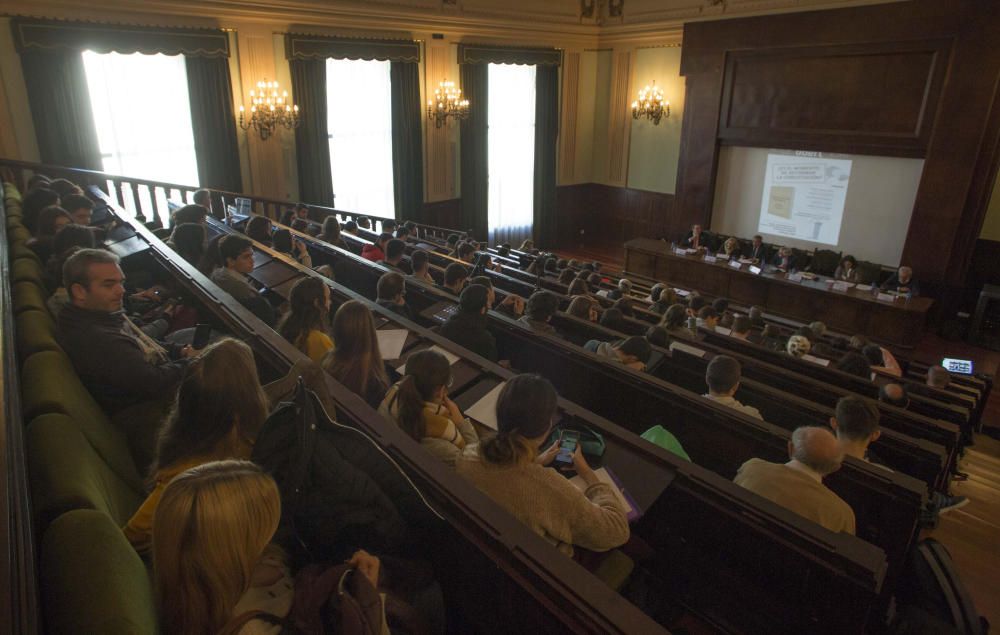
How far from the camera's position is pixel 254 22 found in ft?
24.6

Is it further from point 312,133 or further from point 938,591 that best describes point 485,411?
point 312,133

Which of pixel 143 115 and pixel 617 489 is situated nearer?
pixel 617 489

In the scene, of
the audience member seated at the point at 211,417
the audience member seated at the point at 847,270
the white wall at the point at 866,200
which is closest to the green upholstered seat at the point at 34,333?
the audience member seated at the point at 211,417

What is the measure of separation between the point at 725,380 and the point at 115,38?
23.7 feet

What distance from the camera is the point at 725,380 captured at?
3.04 m

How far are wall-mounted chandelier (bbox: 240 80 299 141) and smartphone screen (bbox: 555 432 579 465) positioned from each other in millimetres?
7136

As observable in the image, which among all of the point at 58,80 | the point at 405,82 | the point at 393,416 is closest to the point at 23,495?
the point at 393,416

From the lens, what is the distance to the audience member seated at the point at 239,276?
134 inches

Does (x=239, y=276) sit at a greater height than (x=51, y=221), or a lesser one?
lesser

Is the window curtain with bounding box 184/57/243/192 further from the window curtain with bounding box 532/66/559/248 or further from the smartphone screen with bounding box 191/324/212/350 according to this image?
the window curtain with bounding box 532/66/559/248

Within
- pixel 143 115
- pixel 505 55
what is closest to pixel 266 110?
pixel 143 115

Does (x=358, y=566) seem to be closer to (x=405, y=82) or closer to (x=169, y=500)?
(x=169, y=500)

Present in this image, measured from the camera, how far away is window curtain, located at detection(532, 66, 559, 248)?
11023mm

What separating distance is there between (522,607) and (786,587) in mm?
1161
